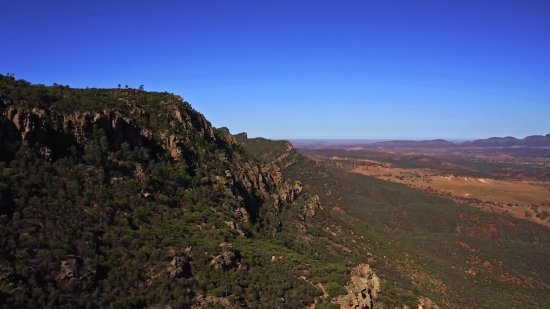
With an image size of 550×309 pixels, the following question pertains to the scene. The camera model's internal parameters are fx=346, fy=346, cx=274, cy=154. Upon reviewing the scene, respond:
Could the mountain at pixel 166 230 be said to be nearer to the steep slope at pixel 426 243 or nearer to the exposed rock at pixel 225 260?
the exposed rock at pixel 225 260

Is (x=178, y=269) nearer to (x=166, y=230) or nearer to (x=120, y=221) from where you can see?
(x=166, y=230)

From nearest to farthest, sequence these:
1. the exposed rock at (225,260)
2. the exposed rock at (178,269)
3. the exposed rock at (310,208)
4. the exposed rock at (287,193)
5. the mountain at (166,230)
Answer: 1. the mountain at (166,230)
2. the exposed rock at (178,269)
3. the exposed rock at (225,260)
4. the exposed rock at (287,193)
5. the exposed rock at (310,208)

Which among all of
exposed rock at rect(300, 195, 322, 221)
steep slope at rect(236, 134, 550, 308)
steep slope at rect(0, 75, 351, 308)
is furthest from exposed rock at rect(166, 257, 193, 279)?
exposed rock at rect(300, 195, 322, 221)

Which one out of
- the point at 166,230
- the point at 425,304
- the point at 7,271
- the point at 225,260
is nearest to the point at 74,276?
the point at 7,271

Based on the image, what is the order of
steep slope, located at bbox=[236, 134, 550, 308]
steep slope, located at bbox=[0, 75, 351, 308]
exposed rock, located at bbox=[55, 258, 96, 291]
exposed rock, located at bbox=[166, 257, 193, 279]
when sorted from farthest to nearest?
steep slope, located at bbox=[236, 134, 550, 308]
exposed rock, located at bbox=[166, 257, 193, 279]
steep slope, located at bbox=[0, 75, 351, 308]
exposed rock, located at bbox=[55, 258, 96, 291]

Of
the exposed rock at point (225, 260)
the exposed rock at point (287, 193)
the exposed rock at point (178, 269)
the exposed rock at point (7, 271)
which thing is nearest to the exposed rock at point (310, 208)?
the exposed rock at point (287, 193)

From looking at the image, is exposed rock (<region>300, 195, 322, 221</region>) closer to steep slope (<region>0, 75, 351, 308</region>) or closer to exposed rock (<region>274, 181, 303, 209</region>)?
exposed rock (<region>274, 181, 303, 209</region>)
